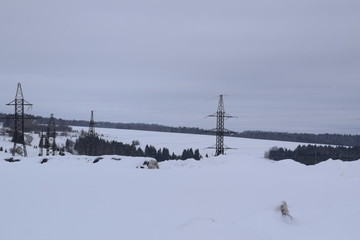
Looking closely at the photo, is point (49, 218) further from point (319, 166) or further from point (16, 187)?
point (319, 166)

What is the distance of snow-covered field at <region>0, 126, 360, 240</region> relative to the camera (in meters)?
8.62

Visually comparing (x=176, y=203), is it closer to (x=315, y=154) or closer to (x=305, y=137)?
(x=315, y=154)

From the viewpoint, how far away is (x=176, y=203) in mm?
12203

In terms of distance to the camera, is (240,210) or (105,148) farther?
(105,148)

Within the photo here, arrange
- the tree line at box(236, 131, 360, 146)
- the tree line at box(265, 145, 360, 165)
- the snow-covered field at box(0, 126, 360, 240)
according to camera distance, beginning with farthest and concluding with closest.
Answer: the tree line at box(236, 131, 360, 146) < the tree line at box(265, 145, 360, 165) < the snow-covered field at box(0, 126, 360, 240)

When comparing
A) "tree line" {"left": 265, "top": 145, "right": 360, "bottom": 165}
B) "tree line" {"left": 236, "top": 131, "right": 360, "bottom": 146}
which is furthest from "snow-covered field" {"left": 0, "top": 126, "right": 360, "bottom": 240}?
"tree line" {"left": 236, "top": 131, "right": 360, "bottom": 146}

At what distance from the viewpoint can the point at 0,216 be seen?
930 centimetres

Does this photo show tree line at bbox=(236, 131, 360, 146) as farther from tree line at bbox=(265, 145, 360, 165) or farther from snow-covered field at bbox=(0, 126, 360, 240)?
snow-covered field at bbox=(0, 126, 360, 240)

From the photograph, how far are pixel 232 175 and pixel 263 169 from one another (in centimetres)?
304

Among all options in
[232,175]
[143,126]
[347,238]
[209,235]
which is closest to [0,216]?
[209,235]

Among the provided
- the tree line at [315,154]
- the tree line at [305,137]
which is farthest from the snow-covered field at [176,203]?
the tree line at [305,137]

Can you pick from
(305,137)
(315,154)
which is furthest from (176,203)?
(305,137)

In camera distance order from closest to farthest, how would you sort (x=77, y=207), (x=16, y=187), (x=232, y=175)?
(x=77, y=207) < (x=16, y=187) < (x=232, y=175)

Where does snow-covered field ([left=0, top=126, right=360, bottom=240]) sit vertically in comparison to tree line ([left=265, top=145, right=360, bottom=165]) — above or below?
above
